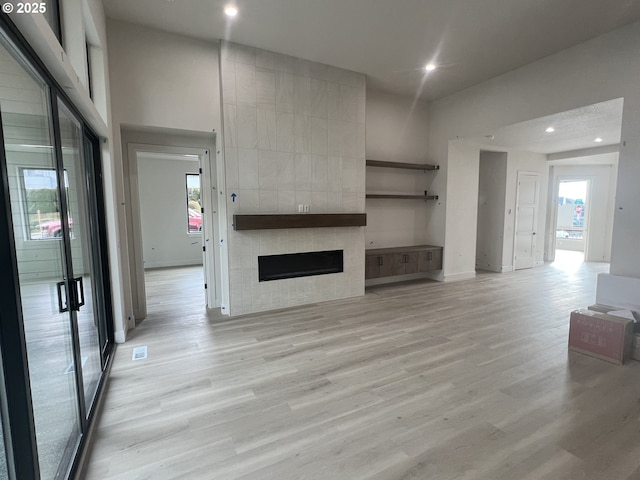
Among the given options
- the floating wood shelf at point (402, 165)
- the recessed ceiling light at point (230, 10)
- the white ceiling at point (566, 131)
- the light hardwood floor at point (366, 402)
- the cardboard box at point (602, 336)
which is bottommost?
the light hardwood floor at point (366, 402)

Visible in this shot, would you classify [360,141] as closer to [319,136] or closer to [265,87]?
[319,136]

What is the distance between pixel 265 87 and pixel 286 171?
46.6 inches

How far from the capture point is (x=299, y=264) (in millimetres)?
4988

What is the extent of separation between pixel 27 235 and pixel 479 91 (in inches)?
249

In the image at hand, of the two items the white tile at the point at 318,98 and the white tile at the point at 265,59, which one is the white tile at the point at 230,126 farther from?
the white tile at the point at 318,98

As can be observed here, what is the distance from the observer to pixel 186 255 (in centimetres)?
862

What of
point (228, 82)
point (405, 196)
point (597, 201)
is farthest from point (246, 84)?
point (597, 201)

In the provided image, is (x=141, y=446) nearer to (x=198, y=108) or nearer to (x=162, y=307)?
(x=162, y=307)

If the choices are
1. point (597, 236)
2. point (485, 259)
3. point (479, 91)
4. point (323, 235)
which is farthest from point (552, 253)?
point (323, 235)

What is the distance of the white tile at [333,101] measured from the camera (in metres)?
4.94

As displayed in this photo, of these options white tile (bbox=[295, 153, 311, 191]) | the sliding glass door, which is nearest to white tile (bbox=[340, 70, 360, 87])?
white tile (bbox=[295, 153, 311, 191])

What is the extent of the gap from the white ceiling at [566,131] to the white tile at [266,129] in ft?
12.4

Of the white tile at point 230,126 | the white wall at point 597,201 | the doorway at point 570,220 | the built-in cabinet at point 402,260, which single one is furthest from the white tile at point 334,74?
the doorway at point 570,220

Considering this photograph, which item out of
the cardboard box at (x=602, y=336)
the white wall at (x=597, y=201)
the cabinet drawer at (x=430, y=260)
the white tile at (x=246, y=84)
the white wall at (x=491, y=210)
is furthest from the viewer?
the white wall at (x=597, y=201)
